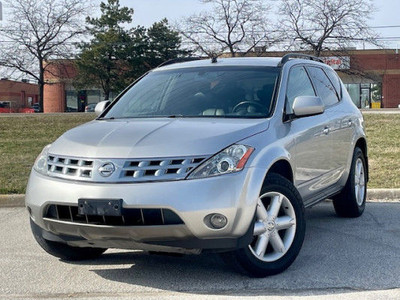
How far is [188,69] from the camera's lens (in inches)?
223

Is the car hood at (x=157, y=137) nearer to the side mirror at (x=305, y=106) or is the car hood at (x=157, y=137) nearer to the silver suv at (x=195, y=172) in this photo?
the silver suv at (x=195, y=172)

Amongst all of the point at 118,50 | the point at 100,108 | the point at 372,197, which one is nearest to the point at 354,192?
the point at 372,197

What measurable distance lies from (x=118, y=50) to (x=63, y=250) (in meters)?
41.8

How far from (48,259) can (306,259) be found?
2.28m

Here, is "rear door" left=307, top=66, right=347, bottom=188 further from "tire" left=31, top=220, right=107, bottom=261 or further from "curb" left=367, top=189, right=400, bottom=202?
"tire" left=31, top=220, right=107, bottom=261

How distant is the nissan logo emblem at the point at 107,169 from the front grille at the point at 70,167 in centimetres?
9

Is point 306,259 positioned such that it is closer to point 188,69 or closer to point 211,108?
point 211,108

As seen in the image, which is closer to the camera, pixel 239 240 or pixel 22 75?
pixel 239 240

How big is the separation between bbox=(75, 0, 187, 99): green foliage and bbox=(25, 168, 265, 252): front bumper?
134 ft

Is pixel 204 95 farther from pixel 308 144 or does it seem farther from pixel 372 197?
pixel 372 197

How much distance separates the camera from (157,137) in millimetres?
4145

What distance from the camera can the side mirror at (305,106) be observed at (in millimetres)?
4863

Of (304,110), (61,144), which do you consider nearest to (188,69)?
(304,110)

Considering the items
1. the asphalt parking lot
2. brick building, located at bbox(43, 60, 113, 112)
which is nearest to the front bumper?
the asphalt parking lot
